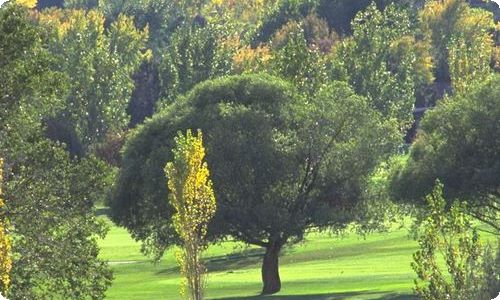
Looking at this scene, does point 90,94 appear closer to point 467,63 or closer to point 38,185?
point 467,63

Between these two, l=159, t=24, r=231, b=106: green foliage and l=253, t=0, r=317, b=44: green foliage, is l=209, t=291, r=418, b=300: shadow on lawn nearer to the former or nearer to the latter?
l=159, t=24, r=231, b=106: green foliage

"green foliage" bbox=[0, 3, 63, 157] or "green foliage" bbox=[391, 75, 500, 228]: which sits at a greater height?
"green foliage" bbox=[0, 3, 63, 157]

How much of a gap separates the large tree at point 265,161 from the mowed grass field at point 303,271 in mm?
1948

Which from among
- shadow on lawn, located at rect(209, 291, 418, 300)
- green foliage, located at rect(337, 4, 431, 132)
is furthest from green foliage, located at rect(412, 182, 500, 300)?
green foliage, located at rect(337, 4, 431, 132)

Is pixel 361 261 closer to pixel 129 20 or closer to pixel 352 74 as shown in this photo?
pixel 352 74

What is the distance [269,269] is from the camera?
62.4 meters

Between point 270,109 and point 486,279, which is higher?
point 270,109

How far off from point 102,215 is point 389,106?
71.4ft

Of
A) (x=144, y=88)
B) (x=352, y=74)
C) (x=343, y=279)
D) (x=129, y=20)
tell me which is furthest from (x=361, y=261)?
(x=129, y=20)

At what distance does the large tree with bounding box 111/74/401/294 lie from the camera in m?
61.2

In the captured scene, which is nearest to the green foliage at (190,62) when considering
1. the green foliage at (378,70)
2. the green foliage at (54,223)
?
the green foliage at (378,70)

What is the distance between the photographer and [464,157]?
58.3 metres

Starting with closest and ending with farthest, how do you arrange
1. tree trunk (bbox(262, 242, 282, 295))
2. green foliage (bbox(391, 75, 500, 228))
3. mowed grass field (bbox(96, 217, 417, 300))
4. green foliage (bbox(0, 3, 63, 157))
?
green foliage (bbox(0, 3, 63, 157)), green foliage (bbox(391, 75, 500, 228)), mowed grass field (bbox(96, 217, 417, 300)), tree trunk (bbox(262, 242, 282, 295))

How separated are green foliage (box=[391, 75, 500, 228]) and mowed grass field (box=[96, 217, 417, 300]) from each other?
386cm
